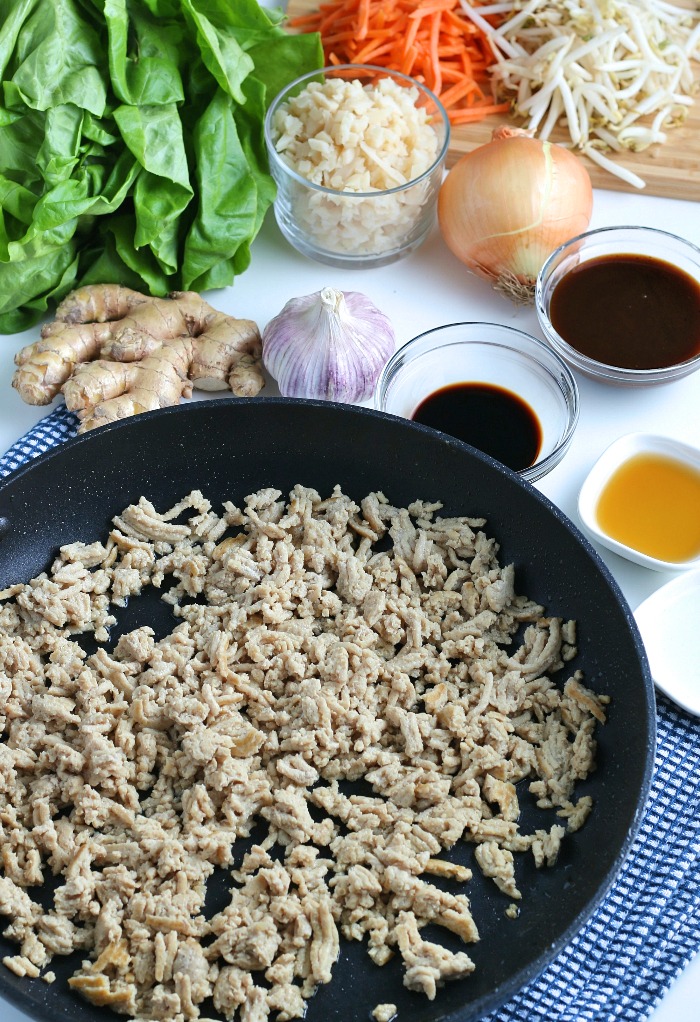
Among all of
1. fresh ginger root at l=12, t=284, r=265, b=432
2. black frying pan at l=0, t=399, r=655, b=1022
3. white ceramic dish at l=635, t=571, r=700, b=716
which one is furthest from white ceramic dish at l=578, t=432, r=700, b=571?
fresh ginger root at l=12, t=284, r=265, b=432

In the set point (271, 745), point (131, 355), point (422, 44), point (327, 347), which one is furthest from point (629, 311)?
point (271, 745)

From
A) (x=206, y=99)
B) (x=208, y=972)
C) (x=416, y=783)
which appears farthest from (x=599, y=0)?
(x=208, y=972)

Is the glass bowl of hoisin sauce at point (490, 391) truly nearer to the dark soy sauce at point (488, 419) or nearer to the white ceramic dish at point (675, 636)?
the dark soy sauce at point (488, 419)

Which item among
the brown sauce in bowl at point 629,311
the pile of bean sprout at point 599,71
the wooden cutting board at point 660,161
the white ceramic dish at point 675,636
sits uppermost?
the pile of bean sprout at point 599,71

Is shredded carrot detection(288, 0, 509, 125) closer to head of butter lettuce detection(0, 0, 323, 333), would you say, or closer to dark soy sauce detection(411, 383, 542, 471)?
head of butter lettuce detection(0, 0, 323, 333)

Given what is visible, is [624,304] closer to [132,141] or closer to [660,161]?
[660,161]

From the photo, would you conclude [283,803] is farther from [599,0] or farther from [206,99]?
[599,0]

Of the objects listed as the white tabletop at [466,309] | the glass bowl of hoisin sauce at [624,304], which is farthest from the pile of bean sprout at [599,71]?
the glass bowl of hoisin sauce at [624,304]
